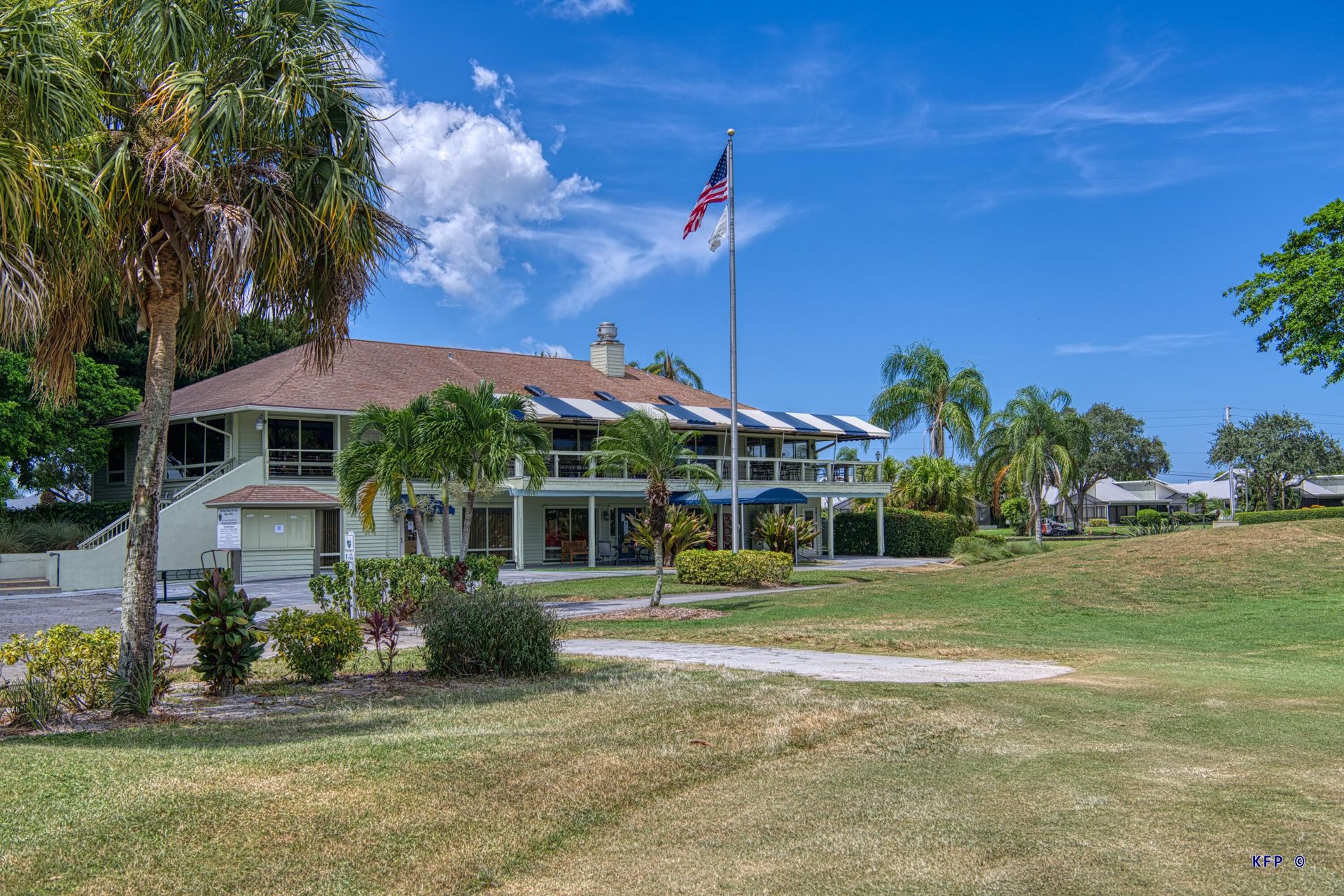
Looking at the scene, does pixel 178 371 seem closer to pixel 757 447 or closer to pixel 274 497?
pixel 274 497

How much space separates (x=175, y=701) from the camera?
9.68m

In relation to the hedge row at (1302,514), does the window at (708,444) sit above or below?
above

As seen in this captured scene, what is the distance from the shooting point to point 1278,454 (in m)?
75.7

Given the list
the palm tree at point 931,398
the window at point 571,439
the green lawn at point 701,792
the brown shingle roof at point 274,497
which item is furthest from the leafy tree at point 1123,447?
the green lawn at point 701,792

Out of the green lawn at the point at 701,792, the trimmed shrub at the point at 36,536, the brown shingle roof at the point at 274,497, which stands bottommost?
the green lawn at the point at 701,792

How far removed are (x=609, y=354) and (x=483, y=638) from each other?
33331mm

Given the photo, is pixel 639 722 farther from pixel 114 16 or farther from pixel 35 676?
pixel 114 16

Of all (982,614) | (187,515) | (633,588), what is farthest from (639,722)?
(187,515)

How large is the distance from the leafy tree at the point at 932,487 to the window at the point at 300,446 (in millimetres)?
23404

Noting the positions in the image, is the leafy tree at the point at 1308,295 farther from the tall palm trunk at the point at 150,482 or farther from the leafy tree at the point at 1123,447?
the leafy tree at the point at 1123,447

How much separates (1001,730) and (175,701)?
7173 millimetres

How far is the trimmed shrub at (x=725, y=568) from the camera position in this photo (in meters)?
26.7

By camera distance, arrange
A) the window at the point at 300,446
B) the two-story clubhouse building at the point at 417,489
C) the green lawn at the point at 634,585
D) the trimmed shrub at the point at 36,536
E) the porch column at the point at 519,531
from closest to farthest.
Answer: the green lawn at the point at 634,585 → the trimmed shrub at the point at 36,536 → the two-story clubhouse building at the point at 417,489 → the window at the point at 300,446 → the porch column at the point at 519,531

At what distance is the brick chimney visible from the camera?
44.0 meters
